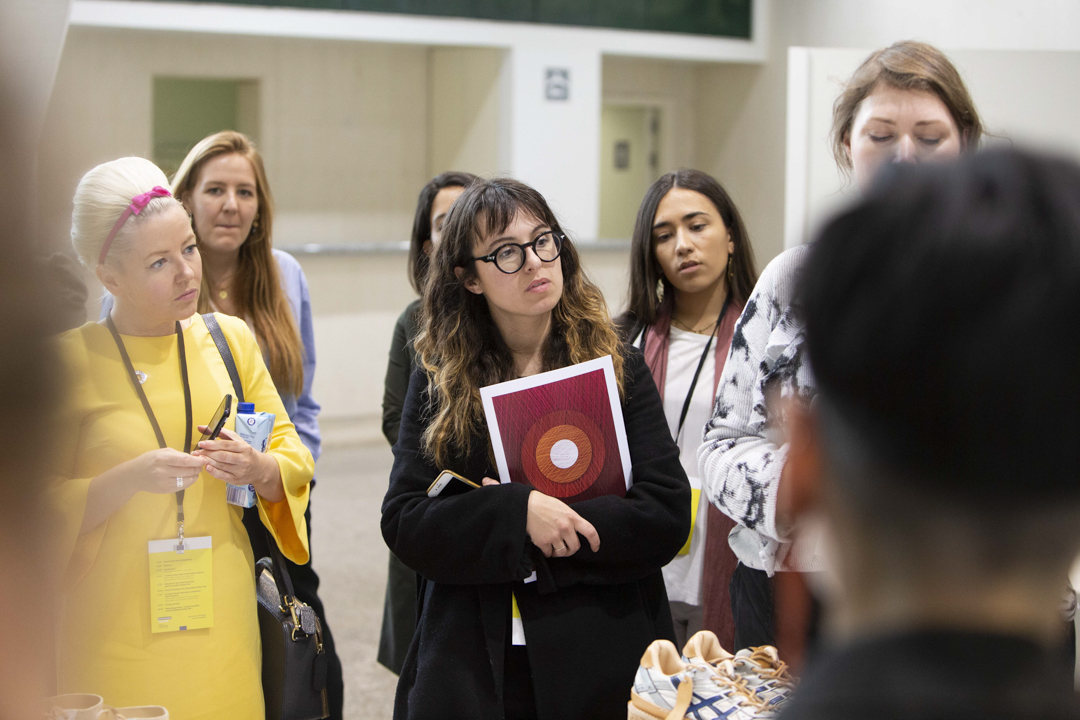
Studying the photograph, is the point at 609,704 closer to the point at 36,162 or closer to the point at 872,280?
the point at 872,280

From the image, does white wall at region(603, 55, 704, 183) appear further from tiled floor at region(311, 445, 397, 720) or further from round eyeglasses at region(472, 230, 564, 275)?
round eyeglasses at region(472, 230, 564, 275)

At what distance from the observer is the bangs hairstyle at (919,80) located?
1.49 meters

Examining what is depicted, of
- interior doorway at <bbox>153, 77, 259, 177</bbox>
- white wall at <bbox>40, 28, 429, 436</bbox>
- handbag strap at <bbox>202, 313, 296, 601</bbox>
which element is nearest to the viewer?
handbag strap at <bbox>202, 313, 296, 601</bbox>

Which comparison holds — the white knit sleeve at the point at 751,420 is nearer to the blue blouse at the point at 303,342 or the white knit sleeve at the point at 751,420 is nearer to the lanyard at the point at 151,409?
the lanyard at the point at 151,409

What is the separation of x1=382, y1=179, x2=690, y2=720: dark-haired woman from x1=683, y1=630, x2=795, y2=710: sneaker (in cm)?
27

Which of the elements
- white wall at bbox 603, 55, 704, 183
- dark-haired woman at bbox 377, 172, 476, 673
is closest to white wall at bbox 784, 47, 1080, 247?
dark-haired woman at bbox 377, 172, 476, 673

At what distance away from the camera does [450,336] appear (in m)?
1.95

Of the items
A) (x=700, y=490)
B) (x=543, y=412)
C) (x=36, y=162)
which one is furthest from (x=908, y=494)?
(x=700, y=490)

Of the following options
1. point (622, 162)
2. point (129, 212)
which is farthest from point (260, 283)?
point (622, 162)

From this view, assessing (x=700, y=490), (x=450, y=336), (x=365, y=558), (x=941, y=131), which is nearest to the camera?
(x=941, y=131)

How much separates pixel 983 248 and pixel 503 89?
26.6 feet

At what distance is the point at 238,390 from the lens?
1.95m

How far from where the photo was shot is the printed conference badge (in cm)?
178

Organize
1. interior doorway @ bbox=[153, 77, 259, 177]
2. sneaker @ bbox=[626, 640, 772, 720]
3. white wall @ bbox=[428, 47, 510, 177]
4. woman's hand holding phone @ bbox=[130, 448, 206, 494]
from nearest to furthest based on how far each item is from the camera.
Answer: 1. sneaker @ bbox=[626, 640, 772, 720]
2. woman's hand holding phone @ bbox=[130, 448, 206, 494]
3. white wall @ bbox=[428, 47, 510, 177]
4. interior doorway @ bbox=[153, 77, 259, 177]
